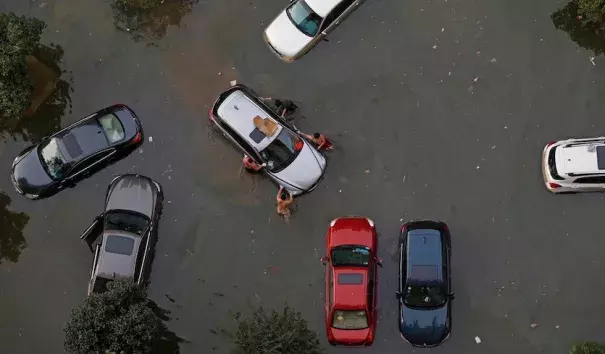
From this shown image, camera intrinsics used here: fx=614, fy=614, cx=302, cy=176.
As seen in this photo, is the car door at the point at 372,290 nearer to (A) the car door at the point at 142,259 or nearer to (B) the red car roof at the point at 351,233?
(B) the red car roof at the point at 351,233

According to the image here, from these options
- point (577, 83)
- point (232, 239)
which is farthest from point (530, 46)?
point (232, 239)

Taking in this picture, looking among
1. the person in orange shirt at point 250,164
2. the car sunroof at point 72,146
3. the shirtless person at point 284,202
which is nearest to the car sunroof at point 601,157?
the shirtless person at point 284,202

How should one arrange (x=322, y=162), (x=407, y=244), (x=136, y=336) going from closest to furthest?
(x=136, y=336)
(x=407, y=244)
(x=322, y=162)

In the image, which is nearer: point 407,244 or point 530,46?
point 407,244

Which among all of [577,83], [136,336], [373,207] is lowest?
→ [136,336]

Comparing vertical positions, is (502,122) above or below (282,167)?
above

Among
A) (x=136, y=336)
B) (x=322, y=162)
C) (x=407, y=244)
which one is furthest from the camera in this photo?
(x=322, y=162)

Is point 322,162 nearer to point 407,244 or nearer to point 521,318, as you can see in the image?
point 407,244
